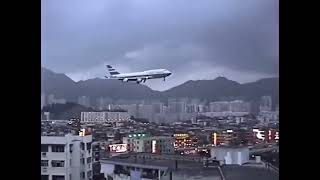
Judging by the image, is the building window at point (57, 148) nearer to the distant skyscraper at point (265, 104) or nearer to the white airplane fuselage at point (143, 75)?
the white airplane fuselage at point (143, 75)

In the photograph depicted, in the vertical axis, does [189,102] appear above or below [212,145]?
above

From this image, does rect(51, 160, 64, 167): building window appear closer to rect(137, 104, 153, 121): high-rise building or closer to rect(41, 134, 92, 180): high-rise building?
rect(41, 134, 92, 180): high-rise building

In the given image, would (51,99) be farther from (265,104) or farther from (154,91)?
(265,104)

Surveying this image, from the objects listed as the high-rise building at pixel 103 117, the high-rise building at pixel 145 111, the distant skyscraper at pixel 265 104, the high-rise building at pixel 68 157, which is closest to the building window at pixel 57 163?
the high-rise building at pixel 68 157
